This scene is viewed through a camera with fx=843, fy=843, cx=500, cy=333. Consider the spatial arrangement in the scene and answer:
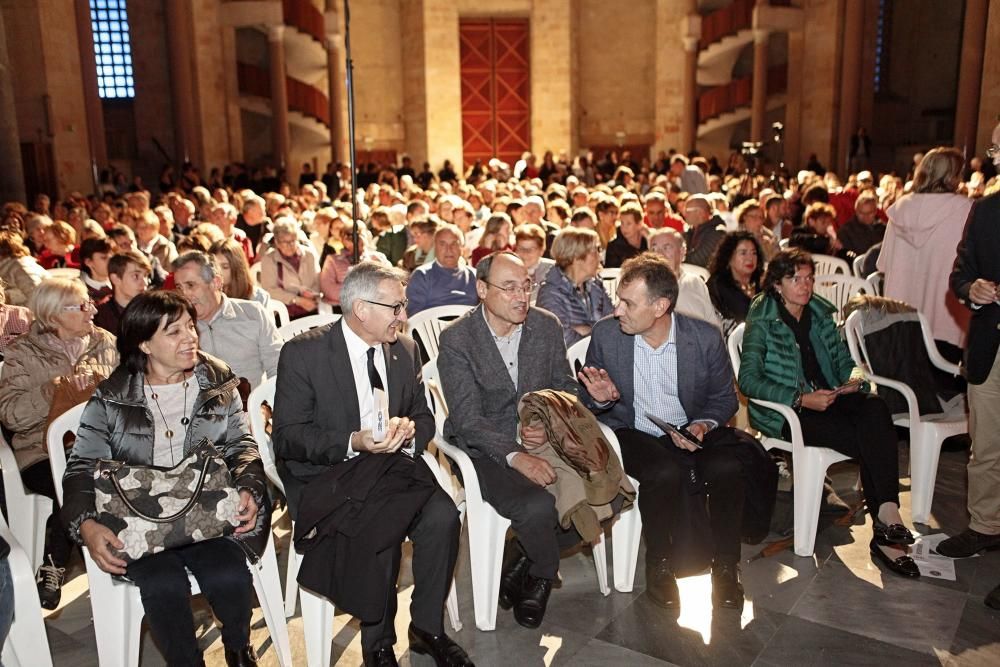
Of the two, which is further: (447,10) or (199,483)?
(447,10)

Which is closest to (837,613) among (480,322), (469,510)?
(469,510)

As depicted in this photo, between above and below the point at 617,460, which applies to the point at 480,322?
above

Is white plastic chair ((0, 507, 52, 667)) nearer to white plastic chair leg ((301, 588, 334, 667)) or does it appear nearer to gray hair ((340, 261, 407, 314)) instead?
white plastic chair leg ((301, 588, 334, 667))

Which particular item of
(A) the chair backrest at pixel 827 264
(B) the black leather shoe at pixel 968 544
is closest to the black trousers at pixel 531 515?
(B) the black leather shoe at pixel 968 544

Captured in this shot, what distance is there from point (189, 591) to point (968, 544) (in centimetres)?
304

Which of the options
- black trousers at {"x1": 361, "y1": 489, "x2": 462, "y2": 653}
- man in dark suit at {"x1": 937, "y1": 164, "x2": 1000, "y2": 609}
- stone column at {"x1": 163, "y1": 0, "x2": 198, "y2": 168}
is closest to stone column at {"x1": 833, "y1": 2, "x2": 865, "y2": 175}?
stone column at {"x1": 163, "y1": 0, "x2": 198, "y2": 168}

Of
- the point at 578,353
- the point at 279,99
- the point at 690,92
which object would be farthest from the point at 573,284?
the point at 690,92

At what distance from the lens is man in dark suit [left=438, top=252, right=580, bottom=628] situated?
305cm

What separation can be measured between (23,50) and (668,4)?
1576 centimetres

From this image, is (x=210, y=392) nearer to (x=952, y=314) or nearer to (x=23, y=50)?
(x=952, y=314)

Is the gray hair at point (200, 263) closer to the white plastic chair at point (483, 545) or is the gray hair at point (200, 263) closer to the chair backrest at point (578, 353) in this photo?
the white plastic chair at point (483, 545)

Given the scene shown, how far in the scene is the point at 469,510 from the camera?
3117 mm

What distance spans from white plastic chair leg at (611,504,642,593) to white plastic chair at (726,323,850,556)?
2.49ft

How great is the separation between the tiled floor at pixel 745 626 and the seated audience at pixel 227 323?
110cm
